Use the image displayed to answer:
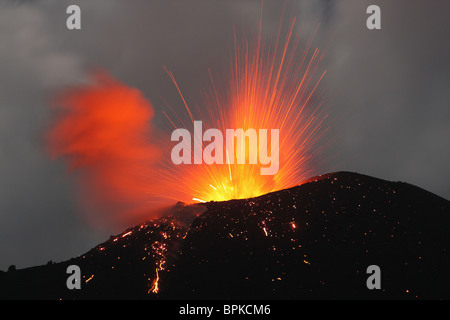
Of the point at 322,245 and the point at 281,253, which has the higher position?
the point at 322,245

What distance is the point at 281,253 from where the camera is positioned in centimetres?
3478

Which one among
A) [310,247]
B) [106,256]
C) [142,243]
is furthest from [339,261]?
[106,256]

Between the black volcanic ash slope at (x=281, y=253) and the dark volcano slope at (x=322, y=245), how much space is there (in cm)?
9

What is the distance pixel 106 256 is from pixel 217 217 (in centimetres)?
1113

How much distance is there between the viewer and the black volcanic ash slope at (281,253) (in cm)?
3075

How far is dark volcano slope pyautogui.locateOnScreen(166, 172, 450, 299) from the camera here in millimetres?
30609

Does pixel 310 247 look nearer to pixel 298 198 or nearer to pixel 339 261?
pixel 339 261

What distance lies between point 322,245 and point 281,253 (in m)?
3.95

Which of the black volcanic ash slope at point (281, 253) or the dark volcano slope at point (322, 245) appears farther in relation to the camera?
the black volcanic ash slope at point (281, 253)

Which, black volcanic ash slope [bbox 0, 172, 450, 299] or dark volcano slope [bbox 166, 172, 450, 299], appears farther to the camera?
black volcanic ash slope [bbox 0, 172, 450, 299]

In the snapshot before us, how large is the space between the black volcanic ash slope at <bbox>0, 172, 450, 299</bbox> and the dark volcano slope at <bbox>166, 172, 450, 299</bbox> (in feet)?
0.29

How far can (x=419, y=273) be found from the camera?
32500mm
